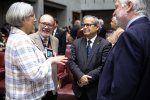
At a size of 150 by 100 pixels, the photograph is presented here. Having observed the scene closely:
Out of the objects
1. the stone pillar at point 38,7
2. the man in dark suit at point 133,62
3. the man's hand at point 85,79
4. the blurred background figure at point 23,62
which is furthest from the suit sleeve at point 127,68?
the stone pillar at point 38,7

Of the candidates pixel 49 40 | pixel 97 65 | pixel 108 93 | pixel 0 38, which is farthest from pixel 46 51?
pixel 0 38

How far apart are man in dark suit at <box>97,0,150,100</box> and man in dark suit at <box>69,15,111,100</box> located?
1.58 metres

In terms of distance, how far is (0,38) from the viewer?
8250 mm

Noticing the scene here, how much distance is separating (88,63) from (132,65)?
1776mm

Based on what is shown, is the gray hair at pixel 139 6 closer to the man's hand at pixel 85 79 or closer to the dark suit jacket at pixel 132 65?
the dark suit jacket at pixel 132 65

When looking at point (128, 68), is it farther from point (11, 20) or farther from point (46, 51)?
point (46, 51)

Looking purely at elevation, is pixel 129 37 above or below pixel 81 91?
above

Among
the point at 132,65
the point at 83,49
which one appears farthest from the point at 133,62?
the point at 83,49

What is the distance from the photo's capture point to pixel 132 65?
68.9 inches

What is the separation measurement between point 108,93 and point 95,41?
1701mm

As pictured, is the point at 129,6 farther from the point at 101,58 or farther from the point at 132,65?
the point at 101,58

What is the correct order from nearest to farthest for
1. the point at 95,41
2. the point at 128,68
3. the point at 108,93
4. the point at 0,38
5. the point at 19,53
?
the point at 128,68
the point at 108,93
the point at 19,53
the point at 95,41
the point at 0,38

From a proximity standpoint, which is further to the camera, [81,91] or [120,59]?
[81,91]

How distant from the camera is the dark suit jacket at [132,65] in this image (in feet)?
5.74
